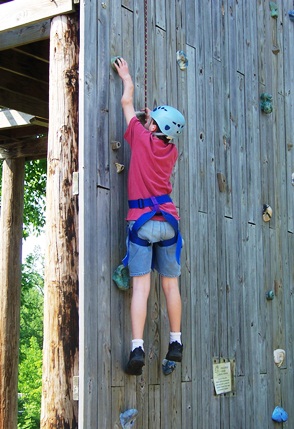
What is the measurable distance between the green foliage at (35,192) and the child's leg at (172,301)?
7969mm

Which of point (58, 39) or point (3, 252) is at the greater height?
point (58, 39)

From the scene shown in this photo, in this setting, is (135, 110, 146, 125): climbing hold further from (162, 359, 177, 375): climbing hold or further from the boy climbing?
(162, 359, 177, 375): climbing hold

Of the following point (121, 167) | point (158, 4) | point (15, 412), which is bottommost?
point (15, 412)

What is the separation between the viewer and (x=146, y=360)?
5781 mm

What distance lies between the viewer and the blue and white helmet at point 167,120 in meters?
5.57

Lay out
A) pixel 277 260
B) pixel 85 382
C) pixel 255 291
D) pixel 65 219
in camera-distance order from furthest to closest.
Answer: pixel 277 260 < pixel 255 291 < pixel 65 219 < pixel 85 382

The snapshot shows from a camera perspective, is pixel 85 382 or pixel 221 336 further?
pixel 221 336

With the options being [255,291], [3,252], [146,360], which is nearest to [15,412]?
[3,252]

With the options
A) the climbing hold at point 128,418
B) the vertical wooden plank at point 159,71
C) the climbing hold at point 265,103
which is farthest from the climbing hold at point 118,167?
the climbing hold at point 265,103

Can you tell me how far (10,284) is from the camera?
9.36m

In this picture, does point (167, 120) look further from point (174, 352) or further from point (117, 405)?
point (117, 405)

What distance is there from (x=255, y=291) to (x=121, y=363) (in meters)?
2.24

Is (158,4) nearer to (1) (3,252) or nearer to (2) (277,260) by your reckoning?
(2) (277,260)

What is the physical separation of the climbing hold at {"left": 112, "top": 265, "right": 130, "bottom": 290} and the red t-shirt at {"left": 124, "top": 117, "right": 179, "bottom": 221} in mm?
335
